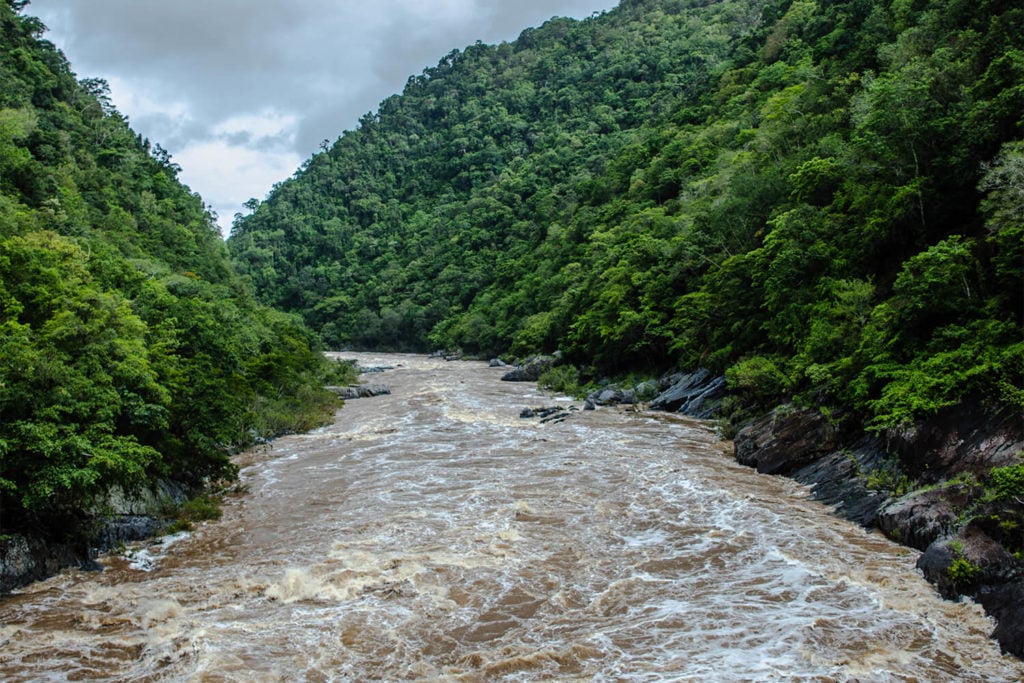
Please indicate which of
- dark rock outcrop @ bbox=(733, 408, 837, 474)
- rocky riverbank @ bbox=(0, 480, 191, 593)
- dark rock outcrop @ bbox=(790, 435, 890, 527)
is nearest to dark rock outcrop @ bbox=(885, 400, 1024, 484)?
dark rock outcrop @ bbox=(790, 435, 890, 527)

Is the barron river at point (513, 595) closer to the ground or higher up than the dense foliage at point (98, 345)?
closer to the ground

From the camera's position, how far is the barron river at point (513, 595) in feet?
30.7

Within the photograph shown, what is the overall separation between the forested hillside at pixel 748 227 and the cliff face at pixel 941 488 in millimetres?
744

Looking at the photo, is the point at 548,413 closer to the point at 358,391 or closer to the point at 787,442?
the point at 787,442

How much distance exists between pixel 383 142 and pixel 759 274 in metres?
132

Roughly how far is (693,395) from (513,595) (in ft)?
65.5

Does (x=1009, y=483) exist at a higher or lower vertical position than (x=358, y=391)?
lower

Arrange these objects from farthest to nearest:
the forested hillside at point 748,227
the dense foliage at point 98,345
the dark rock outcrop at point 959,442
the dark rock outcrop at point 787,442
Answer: the dark rock outcrop at point 787,442 < the forested hillside at point 748,227 < the dense foliage at point 98,345 < the dark rock outcrop at point 959,442

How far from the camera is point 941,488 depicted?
12.8 meters

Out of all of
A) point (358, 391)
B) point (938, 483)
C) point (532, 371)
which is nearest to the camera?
point (938, 483)

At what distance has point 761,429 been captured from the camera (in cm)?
2119

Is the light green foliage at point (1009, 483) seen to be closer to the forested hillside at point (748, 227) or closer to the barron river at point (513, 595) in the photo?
the barron river at point (513, 595)

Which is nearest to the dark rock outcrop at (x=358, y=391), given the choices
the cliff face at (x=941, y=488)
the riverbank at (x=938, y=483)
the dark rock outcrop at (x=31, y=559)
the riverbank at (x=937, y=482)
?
the riverbank at (x=937, y=482)

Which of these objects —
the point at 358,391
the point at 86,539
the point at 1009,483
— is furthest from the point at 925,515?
the point at 358,391
